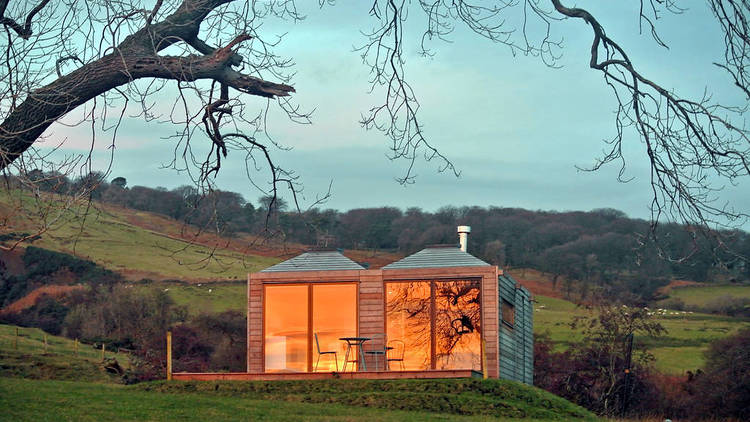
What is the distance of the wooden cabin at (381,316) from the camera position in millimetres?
17656

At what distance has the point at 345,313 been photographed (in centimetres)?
1827

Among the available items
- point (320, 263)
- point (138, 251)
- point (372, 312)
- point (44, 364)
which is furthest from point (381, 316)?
point (138, 251)

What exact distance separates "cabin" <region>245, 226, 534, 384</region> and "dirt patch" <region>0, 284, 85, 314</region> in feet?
91.1

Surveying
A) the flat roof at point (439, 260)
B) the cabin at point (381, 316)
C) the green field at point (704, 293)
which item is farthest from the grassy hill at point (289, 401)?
the green field at point (704, 293)

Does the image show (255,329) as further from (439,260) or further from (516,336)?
(516,336)

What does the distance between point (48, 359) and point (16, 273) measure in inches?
1078

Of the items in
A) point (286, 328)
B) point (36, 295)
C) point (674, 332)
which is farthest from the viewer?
point (36, 295)

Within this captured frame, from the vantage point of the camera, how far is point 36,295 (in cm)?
4444

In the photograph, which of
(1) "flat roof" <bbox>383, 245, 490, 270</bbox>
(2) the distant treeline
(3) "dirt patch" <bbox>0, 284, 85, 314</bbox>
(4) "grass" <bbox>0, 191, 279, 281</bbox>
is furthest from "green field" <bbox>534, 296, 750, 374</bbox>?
(3) "dirt patch" <bbox>0, 284, 85, 314</bbox>

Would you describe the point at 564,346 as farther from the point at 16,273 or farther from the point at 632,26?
the point at 632,26

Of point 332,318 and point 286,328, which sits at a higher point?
point 332,318

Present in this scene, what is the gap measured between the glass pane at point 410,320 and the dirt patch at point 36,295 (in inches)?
A: 1156

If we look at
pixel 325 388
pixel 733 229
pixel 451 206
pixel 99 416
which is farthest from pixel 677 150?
pixel 451 206

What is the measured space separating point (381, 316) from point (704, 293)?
4356cm
